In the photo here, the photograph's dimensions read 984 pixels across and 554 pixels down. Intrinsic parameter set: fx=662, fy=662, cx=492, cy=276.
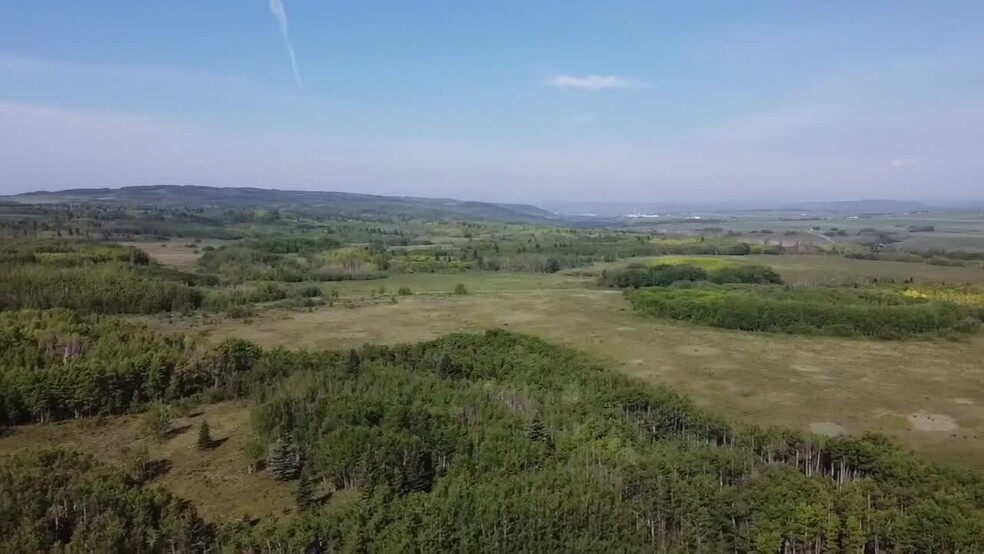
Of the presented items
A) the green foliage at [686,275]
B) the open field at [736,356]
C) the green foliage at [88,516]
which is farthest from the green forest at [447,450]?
the green foliage at [686,275]

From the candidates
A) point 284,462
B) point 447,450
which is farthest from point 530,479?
point 284,462

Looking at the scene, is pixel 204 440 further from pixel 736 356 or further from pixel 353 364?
pixel 736 356

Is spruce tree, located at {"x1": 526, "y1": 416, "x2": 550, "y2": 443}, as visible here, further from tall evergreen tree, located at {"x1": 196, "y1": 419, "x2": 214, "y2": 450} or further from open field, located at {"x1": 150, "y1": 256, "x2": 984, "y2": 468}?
tall evergreen tree, located at {"x1": 196, "y1": 419, "x2": 214, "y2": 450}

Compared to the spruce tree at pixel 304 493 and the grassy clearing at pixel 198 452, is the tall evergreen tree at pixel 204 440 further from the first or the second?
the spruce tree at pixel 304 493

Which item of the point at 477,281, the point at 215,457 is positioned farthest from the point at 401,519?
the point at 477,281

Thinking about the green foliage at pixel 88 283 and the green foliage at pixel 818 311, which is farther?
the green foliage at pixel 88 283

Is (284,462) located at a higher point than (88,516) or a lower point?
lower
